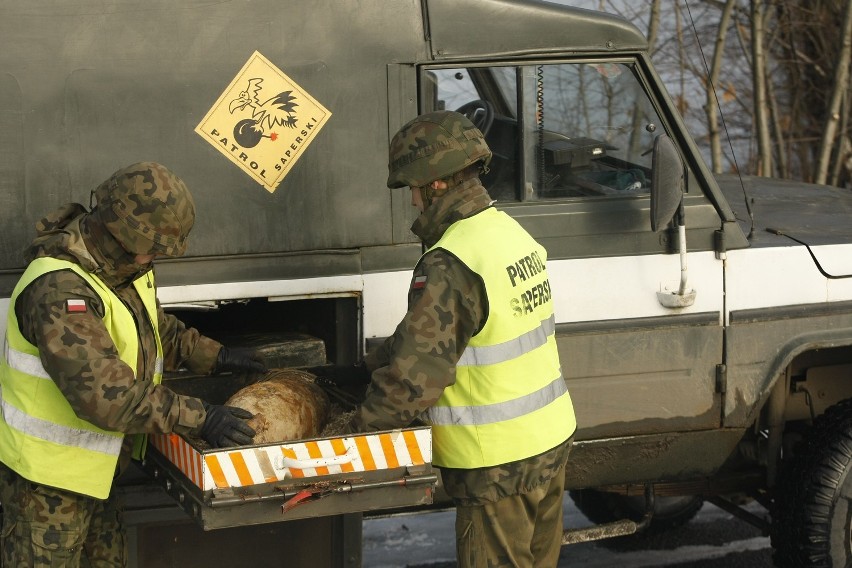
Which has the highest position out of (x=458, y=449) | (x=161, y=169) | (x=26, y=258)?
(x=161, y=169)

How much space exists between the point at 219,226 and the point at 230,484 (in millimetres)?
989

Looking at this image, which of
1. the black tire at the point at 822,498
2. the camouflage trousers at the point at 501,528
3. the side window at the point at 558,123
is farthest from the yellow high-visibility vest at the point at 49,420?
the black tire at the point at 822,498

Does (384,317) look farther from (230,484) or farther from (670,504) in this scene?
(670,504)

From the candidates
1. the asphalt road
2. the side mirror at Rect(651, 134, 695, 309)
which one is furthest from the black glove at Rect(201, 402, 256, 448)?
the asphalt road

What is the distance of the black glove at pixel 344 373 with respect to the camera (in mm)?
3955

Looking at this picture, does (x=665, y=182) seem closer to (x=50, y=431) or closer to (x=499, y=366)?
(x=499, y=366)

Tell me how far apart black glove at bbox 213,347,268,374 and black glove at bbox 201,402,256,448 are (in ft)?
1.68

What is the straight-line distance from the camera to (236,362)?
3.89m

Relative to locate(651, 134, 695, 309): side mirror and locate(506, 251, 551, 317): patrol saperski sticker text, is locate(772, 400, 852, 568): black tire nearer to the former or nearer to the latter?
locate(651, 134, 695, 309): side mirror

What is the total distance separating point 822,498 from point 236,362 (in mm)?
2264

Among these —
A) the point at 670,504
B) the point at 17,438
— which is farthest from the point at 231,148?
the point at 670,504

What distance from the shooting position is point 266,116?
3.82 meters

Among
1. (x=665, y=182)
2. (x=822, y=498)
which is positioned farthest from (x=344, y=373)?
(x=822, y=498)

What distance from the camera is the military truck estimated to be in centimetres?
367
